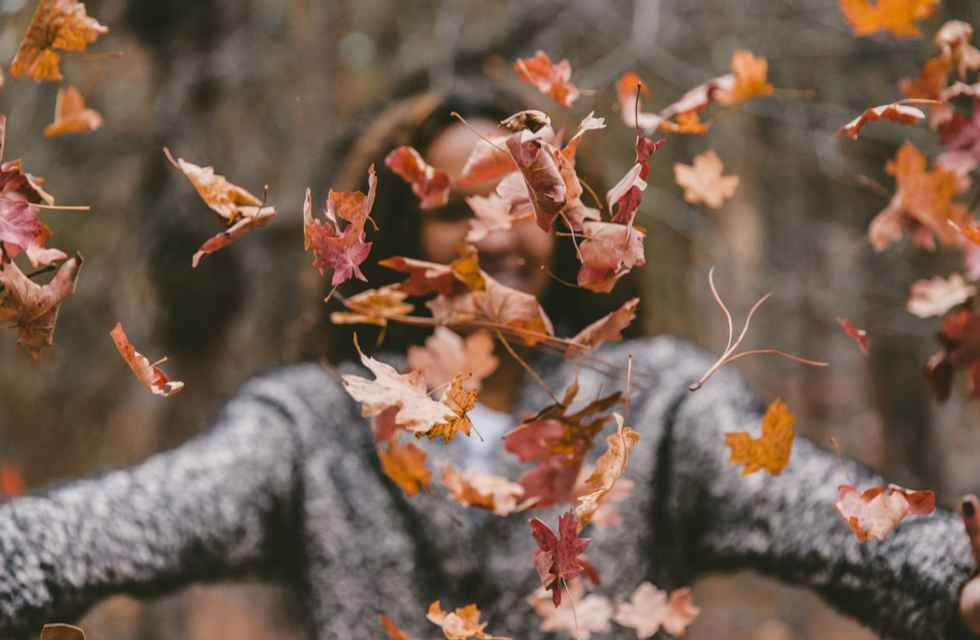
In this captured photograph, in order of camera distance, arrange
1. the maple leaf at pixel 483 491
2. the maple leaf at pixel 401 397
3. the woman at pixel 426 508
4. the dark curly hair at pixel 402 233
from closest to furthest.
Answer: the maple leaf at pixel 401 397
the maple leaf at pixel 483 491
the woman at pixel 426 508
the dark curly hair at pixel 402 233

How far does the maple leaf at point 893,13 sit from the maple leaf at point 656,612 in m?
0.41

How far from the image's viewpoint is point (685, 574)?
29.0 inches

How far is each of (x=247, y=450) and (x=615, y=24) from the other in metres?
2.00

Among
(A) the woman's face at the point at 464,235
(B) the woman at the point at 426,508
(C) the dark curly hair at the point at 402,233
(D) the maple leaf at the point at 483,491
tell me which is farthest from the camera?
(C) the dark curly hair at the point at 402,233

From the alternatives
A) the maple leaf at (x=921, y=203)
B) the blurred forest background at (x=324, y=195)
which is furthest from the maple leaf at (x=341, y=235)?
the blurred forest background at (x=324, y=195)

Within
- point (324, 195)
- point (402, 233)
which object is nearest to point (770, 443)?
point (402, 233)

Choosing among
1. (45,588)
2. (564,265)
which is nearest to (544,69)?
(45,588)

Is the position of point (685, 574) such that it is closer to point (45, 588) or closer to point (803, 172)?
point (45, 588)

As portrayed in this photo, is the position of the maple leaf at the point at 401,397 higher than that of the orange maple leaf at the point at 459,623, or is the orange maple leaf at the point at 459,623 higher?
the maple leaf at the point at 401,397

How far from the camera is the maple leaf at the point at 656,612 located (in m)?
0.51

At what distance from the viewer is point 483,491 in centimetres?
41

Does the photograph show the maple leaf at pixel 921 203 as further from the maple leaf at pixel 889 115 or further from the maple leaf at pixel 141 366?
the maple leaf at pixel 141 366

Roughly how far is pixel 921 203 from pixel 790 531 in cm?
27

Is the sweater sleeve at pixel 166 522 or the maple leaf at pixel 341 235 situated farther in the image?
the sweater sleeve at pixel 166 522
